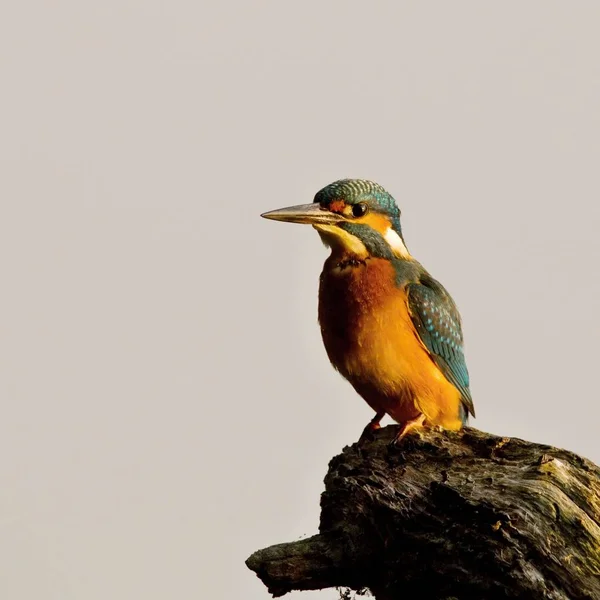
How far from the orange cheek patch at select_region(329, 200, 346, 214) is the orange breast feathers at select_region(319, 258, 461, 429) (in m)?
0.37

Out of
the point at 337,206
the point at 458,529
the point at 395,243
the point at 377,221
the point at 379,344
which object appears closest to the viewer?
the point at 458,529

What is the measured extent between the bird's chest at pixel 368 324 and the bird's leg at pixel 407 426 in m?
0.27

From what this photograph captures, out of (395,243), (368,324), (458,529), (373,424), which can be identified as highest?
(395,243)

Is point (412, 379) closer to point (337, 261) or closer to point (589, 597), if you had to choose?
point (337, 261)

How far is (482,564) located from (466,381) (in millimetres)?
2146

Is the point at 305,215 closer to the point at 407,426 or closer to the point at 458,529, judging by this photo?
the point at 407,426

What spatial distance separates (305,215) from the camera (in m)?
6.18

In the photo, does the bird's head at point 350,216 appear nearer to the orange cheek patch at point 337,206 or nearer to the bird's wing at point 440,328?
the orange cheek patch at point 337,206

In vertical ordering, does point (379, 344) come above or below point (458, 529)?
above

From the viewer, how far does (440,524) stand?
488 cm

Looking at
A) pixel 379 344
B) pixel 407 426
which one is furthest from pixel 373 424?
pixel 379 344

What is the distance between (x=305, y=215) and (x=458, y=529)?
2.33 m

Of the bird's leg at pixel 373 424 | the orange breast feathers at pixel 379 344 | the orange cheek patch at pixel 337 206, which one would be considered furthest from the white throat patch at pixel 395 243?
the bird's leg at pixel 373 424

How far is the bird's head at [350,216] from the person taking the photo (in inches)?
245
